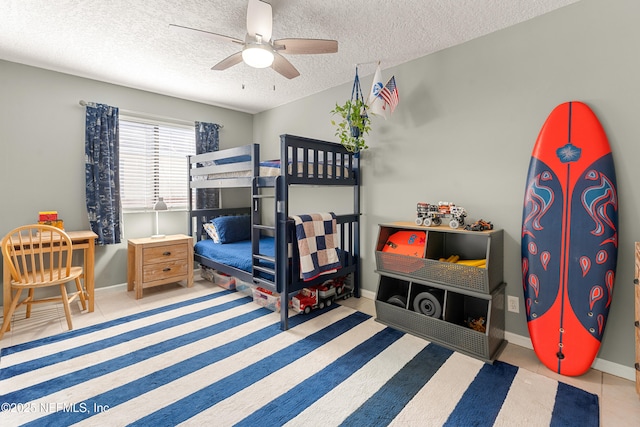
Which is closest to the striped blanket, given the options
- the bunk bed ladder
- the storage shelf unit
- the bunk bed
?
the bunk bed

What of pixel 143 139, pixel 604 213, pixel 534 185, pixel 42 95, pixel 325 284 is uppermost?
pixel 42 95

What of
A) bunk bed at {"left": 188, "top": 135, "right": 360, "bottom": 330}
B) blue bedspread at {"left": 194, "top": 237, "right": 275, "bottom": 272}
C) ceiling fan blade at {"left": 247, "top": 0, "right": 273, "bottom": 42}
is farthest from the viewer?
blue bedspread at {"left": 194, "top": 237, "right": 275, "bottom": 272}

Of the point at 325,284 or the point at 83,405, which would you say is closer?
the point at 83,405

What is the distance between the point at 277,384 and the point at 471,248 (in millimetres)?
1847

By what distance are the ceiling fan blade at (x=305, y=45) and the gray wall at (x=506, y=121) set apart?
111cm

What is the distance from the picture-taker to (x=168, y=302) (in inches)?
126

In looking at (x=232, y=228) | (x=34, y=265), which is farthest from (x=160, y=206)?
(x=34, y=265)

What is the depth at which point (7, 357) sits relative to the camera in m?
2.10

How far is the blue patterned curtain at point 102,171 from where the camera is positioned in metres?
3.26

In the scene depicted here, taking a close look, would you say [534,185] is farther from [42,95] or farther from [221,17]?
[42,95]

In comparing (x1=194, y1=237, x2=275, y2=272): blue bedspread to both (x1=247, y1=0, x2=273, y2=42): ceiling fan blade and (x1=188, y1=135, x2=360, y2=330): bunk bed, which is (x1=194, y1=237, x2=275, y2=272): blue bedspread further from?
(x1=247, y1=0, x2=273, y2=42): ceiling fan blade

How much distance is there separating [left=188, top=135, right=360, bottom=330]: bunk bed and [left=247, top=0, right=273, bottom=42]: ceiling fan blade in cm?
79

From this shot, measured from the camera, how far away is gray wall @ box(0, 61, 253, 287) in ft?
9.45

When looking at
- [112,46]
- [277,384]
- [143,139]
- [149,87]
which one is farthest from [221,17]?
[277,384]
